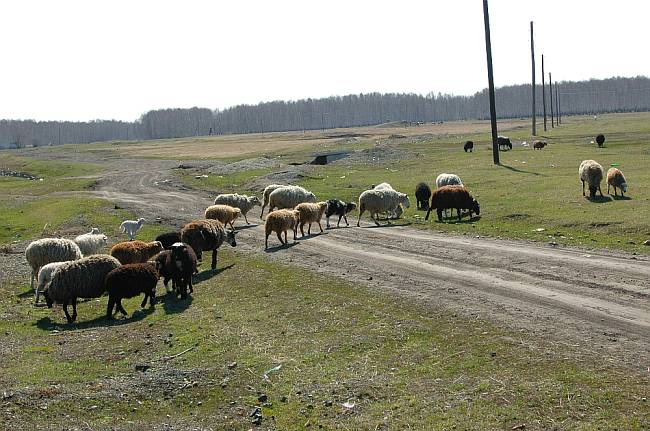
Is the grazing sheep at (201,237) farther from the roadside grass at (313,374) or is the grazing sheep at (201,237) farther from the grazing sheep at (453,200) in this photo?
the grazing sheep at (453,200)

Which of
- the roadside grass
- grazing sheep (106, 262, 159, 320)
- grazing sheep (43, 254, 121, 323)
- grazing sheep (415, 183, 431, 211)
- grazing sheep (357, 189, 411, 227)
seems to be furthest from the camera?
grazing sheep (415, 183, 431, 211)

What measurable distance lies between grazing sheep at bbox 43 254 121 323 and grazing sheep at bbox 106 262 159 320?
69 centimetres

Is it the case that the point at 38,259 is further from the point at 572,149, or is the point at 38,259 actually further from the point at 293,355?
the point at 572,149

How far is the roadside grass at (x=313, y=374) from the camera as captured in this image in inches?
356

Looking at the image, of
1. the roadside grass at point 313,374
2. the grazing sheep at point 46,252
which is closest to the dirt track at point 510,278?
the roadside grass at point 313,374

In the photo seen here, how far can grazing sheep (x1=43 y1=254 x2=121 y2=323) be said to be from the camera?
649 inches

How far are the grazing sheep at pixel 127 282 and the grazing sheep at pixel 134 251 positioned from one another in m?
3.26

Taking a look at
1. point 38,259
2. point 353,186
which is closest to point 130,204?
point 353,186

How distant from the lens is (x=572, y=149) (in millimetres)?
59438

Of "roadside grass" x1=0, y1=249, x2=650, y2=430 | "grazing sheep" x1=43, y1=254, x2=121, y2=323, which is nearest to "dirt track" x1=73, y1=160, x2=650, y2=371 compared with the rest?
"roadside grass" x1=0, y1=249, x2=650, y2=430

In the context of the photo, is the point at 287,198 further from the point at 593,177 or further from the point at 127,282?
the point at 127,282

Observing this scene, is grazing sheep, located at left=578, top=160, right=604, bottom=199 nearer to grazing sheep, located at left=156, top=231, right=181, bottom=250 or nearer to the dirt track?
the dirt track

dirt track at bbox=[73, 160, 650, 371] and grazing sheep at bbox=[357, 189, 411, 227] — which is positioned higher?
grazing sheep at bbox=[357, 189, 411, 227]

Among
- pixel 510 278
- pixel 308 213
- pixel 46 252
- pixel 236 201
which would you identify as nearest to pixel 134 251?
pixel 46 252
